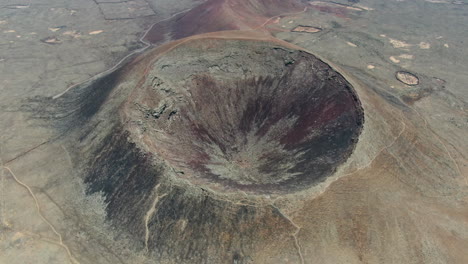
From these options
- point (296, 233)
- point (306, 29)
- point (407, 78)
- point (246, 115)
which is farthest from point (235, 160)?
point (306, 29)

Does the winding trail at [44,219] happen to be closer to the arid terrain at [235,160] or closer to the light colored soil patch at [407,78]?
the arid terrain at [235,160]

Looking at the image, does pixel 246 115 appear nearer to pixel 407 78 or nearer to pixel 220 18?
pixel 407 78

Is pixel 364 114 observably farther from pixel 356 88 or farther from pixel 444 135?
pixel 444 135

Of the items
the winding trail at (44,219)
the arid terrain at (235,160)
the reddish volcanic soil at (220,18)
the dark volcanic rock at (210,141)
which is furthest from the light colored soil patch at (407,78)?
the winding trail at (44,219)

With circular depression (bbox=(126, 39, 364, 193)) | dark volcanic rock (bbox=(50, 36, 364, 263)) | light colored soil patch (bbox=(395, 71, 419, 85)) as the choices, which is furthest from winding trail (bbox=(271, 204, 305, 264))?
light colored soil patch (bbox=(395, 71, 419, 85))

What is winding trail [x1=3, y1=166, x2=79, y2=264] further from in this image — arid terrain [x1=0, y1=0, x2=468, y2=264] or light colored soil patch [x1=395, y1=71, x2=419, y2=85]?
light colored soil patch [x1=395, y1=71, x2=419, y2=85]

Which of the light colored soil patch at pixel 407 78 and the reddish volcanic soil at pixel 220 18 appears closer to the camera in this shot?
the light colored soil patch at pixel 407 78
